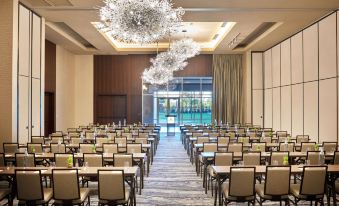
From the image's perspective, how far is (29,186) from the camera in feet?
18.6

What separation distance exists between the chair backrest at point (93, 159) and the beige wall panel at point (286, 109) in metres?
11.3

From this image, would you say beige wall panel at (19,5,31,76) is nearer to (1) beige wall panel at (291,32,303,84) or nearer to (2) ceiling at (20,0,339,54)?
(2) ceiling at (20,0,339,54)

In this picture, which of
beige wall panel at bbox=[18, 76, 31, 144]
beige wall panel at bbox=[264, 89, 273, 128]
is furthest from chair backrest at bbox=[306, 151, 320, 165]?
beige wall panel at bbox=[264, 89, 273, 128]

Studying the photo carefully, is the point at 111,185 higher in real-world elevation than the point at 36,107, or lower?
lower

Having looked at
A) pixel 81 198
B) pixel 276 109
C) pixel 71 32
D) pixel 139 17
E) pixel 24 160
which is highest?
pixel 71 32

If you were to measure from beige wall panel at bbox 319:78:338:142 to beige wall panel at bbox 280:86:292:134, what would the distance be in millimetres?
3553

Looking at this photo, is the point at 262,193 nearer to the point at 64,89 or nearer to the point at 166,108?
the point at 64,89

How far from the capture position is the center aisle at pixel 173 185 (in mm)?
7562

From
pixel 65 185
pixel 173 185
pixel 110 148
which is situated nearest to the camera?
pixel 65 185

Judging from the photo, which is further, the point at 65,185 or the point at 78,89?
the point at 78,89

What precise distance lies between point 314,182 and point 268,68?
50.3 ft

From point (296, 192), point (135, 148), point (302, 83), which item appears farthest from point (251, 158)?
point (302, 83)

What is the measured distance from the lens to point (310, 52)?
14109 millimetres

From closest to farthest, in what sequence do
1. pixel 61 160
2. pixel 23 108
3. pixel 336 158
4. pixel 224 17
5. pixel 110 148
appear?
pixel 61 160, pixel 336 158, pixel 110 148, pixel 23 108, pixel 224 17
